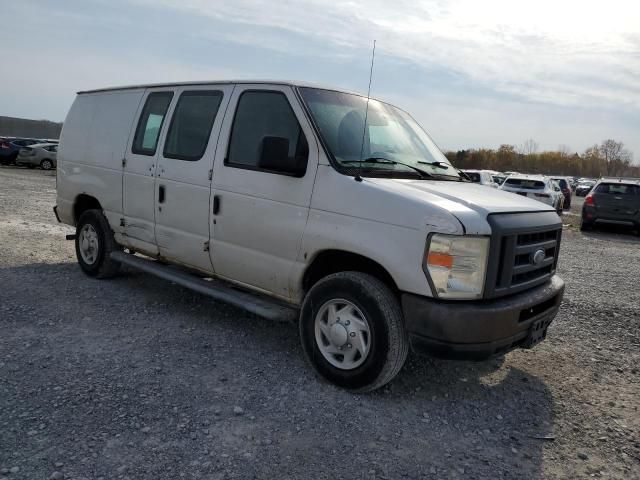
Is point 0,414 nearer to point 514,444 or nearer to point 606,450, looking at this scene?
point 514,444

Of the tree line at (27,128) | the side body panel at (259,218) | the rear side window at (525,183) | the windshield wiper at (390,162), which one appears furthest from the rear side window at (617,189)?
the tree line at (27,128)

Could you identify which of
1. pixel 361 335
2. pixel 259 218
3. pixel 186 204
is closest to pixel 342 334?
pixel 361 335

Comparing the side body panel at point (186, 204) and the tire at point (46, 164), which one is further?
the tire at point (46, 164)

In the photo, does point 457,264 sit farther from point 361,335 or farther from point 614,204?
point 614,204

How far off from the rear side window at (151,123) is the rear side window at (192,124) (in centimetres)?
22

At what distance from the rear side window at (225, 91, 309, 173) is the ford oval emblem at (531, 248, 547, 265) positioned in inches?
72.3

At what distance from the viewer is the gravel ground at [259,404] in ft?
9.64

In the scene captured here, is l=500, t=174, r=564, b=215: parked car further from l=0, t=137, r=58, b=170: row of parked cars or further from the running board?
l=0, t=137, r=58, b=170: row of parked cars

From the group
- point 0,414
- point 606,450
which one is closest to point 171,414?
point 0,414

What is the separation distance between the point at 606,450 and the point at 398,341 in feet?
4.71

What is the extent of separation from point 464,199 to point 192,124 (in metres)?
2.72

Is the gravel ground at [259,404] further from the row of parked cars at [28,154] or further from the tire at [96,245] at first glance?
the row of parked cars at [28,154]

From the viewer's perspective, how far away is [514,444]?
3.31m

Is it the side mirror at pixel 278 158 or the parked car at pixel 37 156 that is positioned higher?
the side mirror at pixel 278 158
